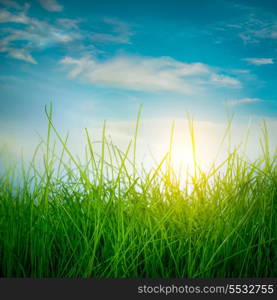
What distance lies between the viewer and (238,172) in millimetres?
1185

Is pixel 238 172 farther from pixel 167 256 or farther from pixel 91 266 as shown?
pixel 91 266

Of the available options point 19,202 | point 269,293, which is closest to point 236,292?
point 269,293

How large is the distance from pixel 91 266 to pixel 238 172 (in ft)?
1.91

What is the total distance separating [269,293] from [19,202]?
798 mm

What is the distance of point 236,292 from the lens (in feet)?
2.77

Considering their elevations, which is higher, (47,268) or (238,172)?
(238,172)

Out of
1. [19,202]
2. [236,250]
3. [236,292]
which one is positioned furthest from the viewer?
[19,202]

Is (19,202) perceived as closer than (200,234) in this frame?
No

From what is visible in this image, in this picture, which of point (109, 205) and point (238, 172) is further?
point (238, 172)

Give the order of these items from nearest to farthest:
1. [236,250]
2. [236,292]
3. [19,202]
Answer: [236,292]
[236,250]
[19,202]

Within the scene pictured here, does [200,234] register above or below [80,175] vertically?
below

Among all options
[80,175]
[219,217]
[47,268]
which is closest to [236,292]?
[219,217]

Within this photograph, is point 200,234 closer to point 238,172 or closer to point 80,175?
point 238,172

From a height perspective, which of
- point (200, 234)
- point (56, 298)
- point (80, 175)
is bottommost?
point (56, 298)
